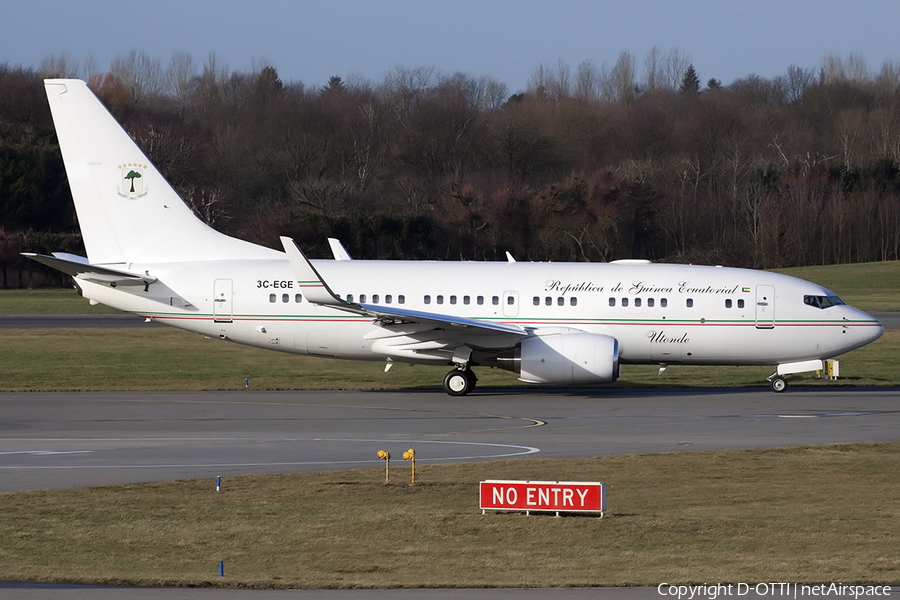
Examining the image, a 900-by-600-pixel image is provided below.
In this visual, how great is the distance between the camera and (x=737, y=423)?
24453mm

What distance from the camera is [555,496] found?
14.3 metres

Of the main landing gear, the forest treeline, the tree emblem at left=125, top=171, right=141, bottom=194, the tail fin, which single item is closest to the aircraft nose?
the main landing gear

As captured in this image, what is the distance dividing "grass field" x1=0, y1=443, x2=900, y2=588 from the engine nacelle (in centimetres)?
950

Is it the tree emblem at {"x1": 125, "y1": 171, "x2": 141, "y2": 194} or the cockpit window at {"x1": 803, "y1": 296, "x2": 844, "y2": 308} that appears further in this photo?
the tree emblem at {"x1": 125, "y1": 171, "x2": 141, "y2": 194}

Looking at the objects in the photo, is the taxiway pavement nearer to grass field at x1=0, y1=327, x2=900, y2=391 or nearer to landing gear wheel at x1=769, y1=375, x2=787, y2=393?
landing gear wheel at x1=769, y1=375, x2=787, y2=393

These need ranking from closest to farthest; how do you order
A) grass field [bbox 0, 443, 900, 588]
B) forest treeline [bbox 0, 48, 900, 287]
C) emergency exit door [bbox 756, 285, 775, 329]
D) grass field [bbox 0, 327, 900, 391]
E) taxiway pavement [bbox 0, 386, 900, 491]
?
grass field [bbox 0, 443, 900, 588]
taxiway pavement [bbox 0, 386, 900, 491]
emergency exit door [bbox 756, 285, 775, 329]
grass field [bbox 0, 327, 900, 391]
forest treeline [bbox 0, 48, 900, 287]

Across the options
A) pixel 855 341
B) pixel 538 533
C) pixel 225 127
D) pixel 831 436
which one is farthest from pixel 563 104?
pixel 538 533

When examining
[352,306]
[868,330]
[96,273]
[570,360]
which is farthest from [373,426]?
[868,330]

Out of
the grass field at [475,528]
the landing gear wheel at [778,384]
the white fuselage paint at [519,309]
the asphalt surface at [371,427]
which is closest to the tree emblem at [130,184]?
the white fuselage paint at [519,309]

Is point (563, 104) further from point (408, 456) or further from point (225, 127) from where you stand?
point (408, 456)

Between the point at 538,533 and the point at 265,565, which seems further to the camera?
the point at 538,533

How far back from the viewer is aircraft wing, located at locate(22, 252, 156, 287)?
2823 centimetres

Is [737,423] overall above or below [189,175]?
below

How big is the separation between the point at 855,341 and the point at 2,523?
23446mm
